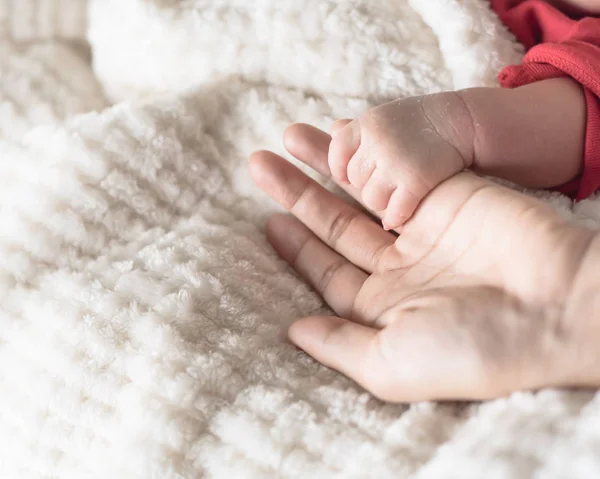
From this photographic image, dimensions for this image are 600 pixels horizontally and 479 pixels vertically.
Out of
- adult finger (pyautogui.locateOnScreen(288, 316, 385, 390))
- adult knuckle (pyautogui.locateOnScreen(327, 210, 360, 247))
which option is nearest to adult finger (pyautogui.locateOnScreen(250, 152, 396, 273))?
adult knuckle (pyautogui.locateOnScreen(327, 210, 360, 247))

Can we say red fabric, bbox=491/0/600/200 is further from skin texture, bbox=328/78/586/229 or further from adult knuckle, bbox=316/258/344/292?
adult knuckle, bbox=316/258/344/292

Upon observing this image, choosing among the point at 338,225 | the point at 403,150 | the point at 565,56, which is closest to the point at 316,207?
the point at 338,225

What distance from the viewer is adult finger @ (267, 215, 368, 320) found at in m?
0.60

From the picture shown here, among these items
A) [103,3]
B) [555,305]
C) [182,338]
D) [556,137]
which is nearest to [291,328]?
[182,338]

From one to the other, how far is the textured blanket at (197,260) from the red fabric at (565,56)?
3cm

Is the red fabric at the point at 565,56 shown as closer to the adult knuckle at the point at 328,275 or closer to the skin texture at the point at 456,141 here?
the skin texture at the point at 456,141

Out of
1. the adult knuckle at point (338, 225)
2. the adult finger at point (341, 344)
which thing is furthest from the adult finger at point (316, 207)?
the adult finger at point (341, 344)

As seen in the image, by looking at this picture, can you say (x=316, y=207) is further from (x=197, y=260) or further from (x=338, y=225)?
(x=197, y=260)

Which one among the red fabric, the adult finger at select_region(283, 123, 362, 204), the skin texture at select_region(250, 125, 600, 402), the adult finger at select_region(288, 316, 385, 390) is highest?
the red fabric

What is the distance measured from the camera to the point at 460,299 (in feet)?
1.55

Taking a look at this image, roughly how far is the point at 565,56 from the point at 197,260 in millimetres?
442

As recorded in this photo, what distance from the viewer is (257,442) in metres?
0.46

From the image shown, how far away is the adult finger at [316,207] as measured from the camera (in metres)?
0.64

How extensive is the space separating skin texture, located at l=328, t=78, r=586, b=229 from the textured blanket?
0.06 metres
